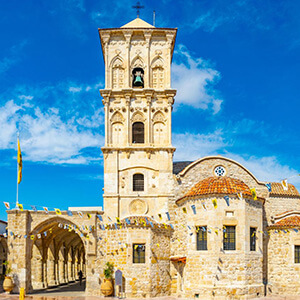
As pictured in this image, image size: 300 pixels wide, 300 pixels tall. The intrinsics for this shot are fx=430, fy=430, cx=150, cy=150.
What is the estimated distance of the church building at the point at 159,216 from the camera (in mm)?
26188

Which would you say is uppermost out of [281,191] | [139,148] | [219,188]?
[139,148]

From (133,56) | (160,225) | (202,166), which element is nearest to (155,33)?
(133,56)

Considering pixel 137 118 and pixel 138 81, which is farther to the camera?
pixel 138 81

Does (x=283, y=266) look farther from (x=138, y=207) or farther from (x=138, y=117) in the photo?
(x=138, y=117)

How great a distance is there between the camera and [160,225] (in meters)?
28.7

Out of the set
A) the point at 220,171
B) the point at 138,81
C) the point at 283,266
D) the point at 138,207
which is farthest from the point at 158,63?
the point at 283,266

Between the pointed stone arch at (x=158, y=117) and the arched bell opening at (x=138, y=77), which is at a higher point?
the arched bell opening at (x=138, y=77)

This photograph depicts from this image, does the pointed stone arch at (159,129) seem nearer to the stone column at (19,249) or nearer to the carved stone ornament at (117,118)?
the carved stone ornament at (117,118)

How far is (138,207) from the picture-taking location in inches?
1192

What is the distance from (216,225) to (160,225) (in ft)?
14.1

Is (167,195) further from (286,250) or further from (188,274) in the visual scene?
(286,250)

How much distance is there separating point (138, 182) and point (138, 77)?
313 inches

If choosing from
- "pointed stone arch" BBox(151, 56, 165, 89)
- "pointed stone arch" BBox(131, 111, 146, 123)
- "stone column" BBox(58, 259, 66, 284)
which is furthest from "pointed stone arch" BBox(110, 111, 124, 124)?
"stone column" BBox(58, 259, 66, 284)

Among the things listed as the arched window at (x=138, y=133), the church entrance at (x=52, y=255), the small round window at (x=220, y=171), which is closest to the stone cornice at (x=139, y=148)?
the arched window at (x=138, y=133)
